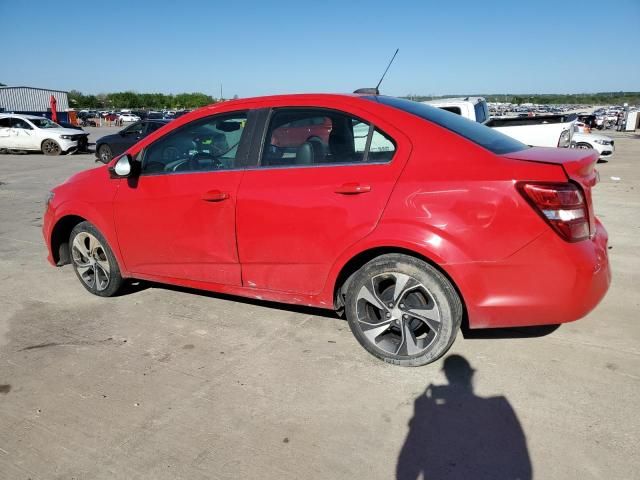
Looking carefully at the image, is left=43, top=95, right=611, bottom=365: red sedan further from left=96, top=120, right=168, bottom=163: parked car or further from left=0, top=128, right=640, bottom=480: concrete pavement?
left=96, top=120, right=168, bottom=163: parked car

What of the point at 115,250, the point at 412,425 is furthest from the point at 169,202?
the point at 412,425

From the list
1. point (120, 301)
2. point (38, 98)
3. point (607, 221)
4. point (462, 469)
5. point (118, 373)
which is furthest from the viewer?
point (38, 98)

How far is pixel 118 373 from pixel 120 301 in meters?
1.35

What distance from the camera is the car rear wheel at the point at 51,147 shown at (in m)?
19.7

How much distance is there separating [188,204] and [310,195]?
999mm

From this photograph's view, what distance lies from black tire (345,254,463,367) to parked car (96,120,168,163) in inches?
619

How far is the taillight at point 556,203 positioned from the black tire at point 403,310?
65cm

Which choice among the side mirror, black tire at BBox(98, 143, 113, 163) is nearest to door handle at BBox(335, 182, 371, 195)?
the side mirror

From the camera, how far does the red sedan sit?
271cm

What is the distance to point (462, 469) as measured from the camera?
7.45 feet

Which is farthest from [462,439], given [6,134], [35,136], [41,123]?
[6,134]

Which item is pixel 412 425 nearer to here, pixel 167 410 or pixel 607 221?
pixel 167 410

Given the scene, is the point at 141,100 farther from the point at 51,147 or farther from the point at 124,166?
the point at 124,166

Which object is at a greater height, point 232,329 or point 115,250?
point 115,250
